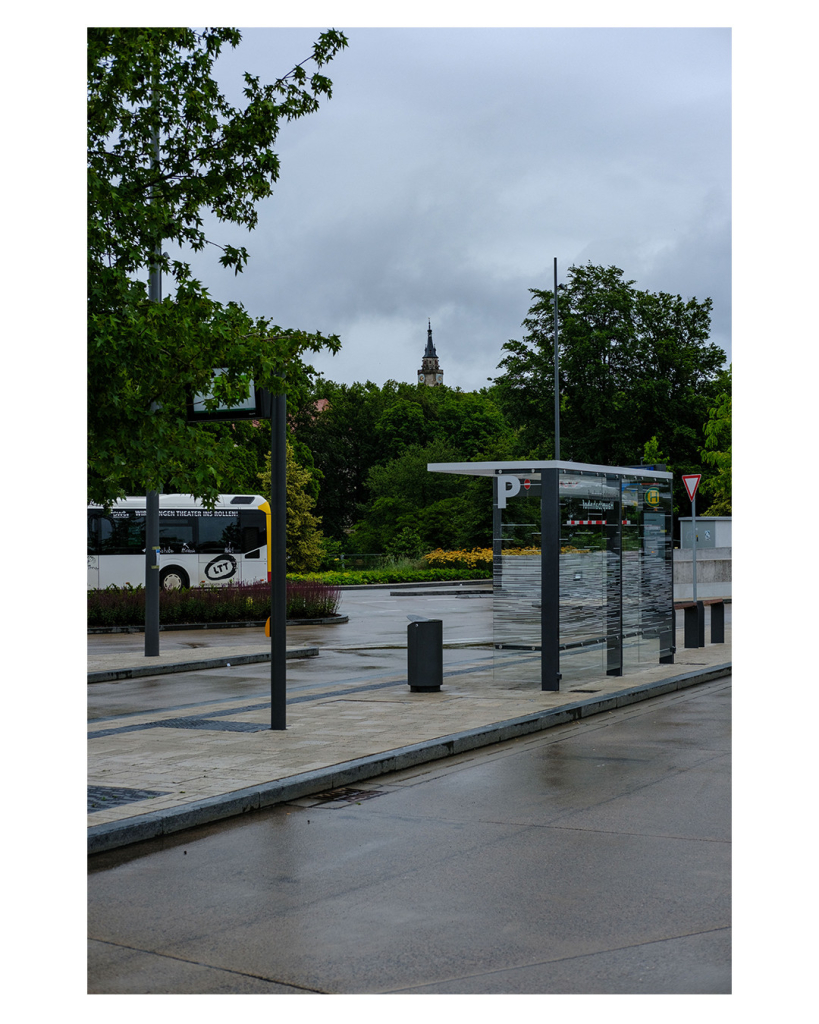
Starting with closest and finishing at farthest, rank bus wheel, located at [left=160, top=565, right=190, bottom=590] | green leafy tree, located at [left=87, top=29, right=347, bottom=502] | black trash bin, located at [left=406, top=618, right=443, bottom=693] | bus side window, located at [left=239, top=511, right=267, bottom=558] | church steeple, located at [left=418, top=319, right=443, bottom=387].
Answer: green leafy tree, located at [left=87, top=29, right=347, bottom=502] → black trash bin, located at [left=406, top=618, right=443, bottom=693] → bus wheel, located at [left=160, top=565, right=190, bottom=590] → bus side window, located at [left=239, top=511, right=267, bottom=558] → church steeple, located at [left=418, top=319, right=443, bottom=387]

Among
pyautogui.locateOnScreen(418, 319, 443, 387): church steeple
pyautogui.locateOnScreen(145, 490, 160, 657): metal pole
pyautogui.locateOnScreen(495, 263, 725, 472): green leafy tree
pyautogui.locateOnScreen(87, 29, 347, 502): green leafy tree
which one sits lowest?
pyautogui.locateOnScreen(145, 490, 160, 657): metal pole

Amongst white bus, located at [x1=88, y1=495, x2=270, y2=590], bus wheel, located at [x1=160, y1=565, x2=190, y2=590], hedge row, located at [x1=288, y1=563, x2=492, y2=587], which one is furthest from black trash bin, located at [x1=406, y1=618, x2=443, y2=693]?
hedge row, located at [x1=288, y1=563, x2=492, y2=587]

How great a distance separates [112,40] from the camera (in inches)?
388

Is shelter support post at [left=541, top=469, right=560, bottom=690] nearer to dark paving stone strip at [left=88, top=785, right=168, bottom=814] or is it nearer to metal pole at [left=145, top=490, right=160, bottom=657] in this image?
dark paving stone strip at [left=88, top=785, right=168, bottom=814]

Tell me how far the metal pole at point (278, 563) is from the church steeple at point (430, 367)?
15150 centimetres

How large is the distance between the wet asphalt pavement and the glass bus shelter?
4.14m

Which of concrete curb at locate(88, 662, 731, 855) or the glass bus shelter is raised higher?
the glass bus shelter

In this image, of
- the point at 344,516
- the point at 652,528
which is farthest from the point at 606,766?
the point at 344,516

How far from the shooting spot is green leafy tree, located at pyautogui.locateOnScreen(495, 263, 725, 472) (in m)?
57.9

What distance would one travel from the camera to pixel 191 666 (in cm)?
1667

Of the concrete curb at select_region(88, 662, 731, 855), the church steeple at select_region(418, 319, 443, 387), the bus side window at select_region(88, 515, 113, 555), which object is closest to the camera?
the concrete curb at select_region(88, 662, 731, 855)

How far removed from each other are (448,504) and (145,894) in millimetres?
54366
